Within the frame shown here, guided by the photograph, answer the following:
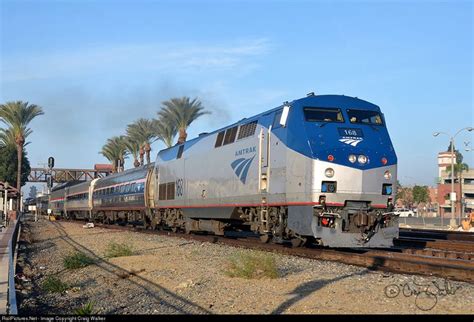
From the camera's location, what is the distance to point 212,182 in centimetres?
2166

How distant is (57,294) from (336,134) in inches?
331

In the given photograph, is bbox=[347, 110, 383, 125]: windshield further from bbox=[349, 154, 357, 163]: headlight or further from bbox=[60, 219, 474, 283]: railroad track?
bbox=[60, 219, 474, 283]: railroad track

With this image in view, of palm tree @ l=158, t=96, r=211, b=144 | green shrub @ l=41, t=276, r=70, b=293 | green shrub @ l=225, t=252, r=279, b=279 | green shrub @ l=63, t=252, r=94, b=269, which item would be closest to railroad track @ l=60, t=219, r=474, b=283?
green shrub @ l=225, t=252, r=279, b=279

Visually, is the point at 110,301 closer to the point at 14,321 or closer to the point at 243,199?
the point at 14,321

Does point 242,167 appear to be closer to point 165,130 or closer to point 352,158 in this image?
point 352,158

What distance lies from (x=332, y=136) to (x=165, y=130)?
1697 inches

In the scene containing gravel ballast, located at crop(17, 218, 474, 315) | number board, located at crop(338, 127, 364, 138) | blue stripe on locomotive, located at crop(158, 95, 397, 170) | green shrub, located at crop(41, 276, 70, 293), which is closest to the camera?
gravel ballast, located at crop(17, 218, 474, 315)

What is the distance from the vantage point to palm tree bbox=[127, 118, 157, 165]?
64.8m

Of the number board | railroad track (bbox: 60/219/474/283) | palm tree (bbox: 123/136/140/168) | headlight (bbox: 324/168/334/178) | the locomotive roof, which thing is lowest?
railroad track (bbox: 60/219/474/283)

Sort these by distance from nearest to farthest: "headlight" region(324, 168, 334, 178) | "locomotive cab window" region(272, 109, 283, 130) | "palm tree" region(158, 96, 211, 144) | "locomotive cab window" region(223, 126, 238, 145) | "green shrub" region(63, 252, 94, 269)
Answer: "headlight" region(324, 168, 334, 178)
"green shrub" region(63, 252, 94, 269)
"locomotive cab window" region(272, 109, 283, 130)
"locomotive cab window" region(223, 126, 238, 145)
"palm tree" region(158, 96, 211, 144)

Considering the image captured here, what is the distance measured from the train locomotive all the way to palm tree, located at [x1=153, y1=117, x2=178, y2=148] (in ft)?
114
